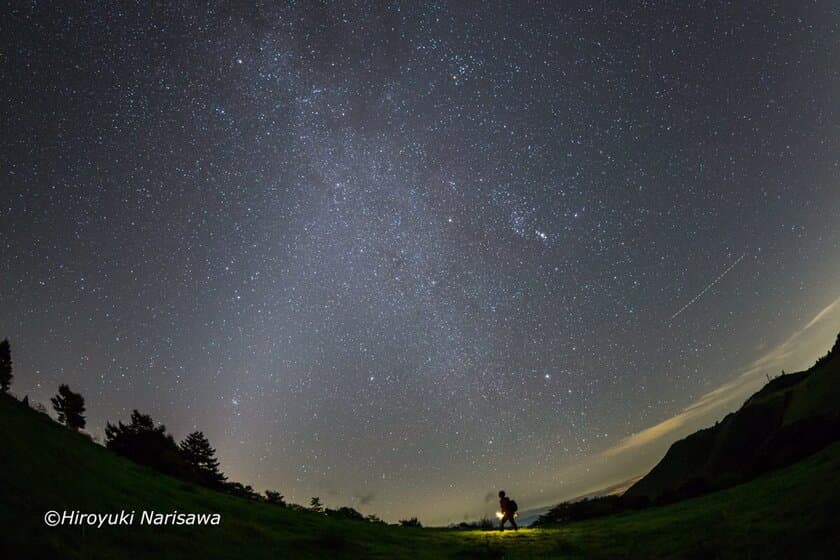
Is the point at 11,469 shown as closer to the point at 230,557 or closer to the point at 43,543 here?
the point at 43,543

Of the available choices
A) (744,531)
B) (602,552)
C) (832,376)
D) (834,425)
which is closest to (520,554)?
(602,552)

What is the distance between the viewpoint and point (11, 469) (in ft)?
25.7

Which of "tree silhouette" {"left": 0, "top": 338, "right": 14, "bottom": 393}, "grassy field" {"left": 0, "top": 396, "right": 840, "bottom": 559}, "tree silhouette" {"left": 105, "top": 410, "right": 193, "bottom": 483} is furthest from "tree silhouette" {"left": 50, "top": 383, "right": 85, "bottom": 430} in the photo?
"grassy field" {"left": 0, "top": 396, "right": 840, "bottom": 559}

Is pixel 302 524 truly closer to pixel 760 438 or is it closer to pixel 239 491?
pixel 239 491

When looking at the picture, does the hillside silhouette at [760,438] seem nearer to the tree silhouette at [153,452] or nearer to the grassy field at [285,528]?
the grassy field at [285,528]

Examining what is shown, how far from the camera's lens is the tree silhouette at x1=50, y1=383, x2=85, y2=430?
2092 inches

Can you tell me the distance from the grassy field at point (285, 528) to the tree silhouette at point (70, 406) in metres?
50.1

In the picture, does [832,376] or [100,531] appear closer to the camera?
[100,531]

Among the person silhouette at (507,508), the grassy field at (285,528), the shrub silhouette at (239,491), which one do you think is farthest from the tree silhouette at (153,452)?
the person silhouette at (507,508)

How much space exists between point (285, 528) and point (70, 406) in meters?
56.6

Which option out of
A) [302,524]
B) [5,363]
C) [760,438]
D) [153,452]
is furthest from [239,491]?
[760,438]

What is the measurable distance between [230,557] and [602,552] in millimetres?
11039

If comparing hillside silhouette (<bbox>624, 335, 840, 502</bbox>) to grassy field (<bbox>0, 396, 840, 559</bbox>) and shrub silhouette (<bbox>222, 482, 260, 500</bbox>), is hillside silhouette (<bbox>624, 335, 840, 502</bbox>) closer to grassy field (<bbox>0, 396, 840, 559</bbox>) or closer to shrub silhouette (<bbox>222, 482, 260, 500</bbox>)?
grassy field (<bbox>0, 396, 840, 559</bbox>)

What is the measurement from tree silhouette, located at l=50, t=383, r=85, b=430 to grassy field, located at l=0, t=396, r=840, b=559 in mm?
50138
